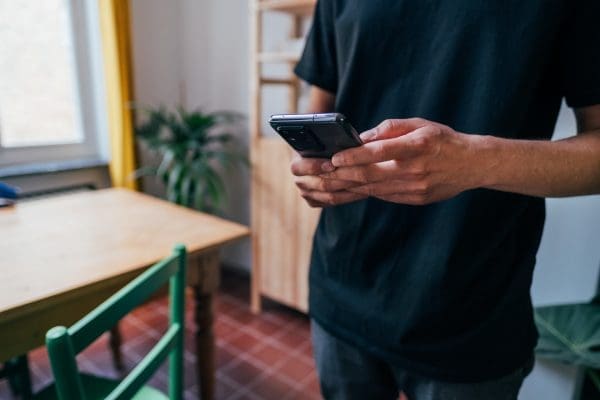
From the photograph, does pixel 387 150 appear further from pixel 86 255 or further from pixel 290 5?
pixel 290 5

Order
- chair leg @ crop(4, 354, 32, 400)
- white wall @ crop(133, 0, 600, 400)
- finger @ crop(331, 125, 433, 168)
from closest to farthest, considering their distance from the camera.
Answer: finger @ crop(331, 125, 433, 168) < chair leg @ crop(4, 354, 32, 400) < white wall @ crop(133, 0, 600, 400)

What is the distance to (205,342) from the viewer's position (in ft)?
4.50

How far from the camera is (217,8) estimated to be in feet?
8.16

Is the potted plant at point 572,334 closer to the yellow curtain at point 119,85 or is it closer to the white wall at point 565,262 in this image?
the white wall at point 565,262

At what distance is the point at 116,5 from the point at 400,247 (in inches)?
84.6

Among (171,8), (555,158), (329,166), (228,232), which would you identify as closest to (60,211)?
(228,232)

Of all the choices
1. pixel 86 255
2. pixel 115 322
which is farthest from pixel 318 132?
pixel 86 255

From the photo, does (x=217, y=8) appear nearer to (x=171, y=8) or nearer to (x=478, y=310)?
(x=171, y=8)

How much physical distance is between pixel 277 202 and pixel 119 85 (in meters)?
1.09

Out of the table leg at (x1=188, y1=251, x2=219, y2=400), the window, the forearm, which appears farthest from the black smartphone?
the window

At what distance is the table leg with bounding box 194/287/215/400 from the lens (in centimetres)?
132

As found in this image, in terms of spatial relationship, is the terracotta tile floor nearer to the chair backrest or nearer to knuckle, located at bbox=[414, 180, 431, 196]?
the chair backrest

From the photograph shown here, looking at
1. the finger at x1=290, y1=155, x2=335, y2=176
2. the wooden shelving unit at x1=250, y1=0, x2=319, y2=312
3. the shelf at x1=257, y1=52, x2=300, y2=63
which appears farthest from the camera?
the wooden shelving unit at x1=250, y1=0, x2=319, y2=312

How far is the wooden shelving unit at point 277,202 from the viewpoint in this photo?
6.39 ft
